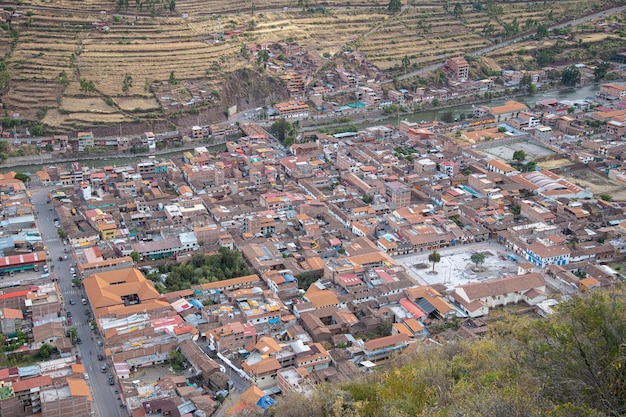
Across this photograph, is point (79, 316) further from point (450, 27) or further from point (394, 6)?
point (450, 27)

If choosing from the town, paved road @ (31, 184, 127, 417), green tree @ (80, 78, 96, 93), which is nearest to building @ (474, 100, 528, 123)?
the town

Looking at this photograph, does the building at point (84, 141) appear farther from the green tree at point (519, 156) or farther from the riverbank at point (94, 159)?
the green tree at point (519, 156)

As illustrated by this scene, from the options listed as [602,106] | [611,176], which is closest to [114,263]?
[611,176]

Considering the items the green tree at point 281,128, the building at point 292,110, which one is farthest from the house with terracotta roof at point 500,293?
the building at point 292,110

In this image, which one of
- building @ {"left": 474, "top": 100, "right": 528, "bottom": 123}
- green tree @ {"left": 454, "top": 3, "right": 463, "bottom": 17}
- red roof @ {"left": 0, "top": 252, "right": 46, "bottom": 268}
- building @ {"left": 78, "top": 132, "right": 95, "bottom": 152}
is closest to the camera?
red roof @ {"left": 0, "top": 252, "right": 46, "bottom": 268}

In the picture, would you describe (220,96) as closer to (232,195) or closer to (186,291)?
(232,195)

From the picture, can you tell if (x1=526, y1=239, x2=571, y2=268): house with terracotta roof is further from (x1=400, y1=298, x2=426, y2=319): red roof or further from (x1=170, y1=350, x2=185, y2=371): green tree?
(x1=170, y1=350, x2=185, y2=371): green tree

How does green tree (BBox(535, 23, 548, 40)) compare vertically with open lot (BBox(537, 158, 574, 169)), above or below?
above
